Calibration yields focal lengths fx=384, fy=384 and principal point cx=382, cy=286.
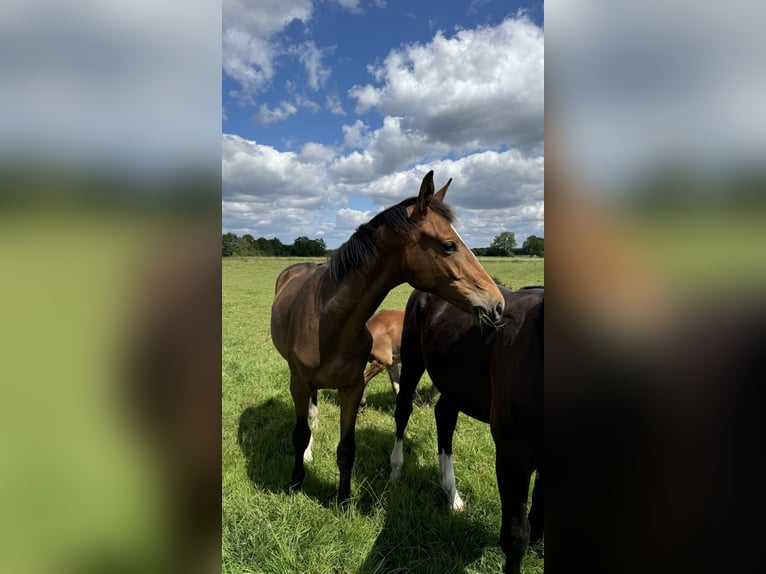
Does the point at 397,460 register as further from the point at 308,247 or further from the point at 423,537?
the point at 308,247

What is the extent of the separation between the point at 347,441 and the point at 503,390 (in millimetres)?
1766

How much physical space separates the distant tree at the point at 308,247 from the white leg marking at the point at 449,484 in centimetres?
3663

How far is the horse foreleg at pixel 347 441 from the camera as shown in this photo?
3.20 m

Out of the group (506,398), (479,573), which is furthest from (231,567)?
(506,398)

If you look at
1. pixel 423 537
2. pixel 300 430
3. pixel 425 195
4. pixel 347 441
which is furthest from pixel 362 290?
pixel 423 537

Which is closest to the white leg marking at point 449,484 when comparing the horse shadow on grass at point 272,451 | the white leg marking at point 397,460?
the white leg marking at point 397,460

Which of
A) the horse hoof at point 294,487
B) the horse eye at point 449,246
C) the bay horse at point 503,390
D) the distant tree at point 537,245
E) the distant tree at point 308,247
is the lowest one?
the horse hoof at point 294,487

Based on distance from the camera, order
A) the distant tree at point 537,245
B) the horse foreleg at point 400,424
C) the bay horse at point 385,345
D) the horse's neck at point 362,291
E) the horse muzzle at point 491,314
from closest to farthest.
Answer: the distant tree at point 537,245 → the horse muzzle at point 491,314 → the horse's neck at point 362,291 → the horse foreleg at point 400,424 → the bay horse at point 385,345

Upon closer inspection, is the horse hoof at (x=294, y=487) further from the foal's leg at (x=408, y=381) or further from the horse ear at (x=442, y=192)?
the horse ear at (x=442, y=192)

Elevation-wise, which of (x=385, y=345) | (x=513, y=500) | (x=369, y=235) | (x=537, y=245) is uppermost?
(x=369, y=235)

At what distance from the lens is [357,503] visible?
3193 millimetres

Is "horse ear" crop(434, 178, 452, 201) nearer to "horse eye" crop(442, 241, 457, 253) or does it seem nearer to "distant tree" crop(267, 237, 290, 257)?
"horse eye" crop(442, 241, 457, 253)

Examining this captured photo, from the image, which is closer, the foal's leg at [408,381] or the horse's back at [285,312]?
the horse's back at [285,312]
